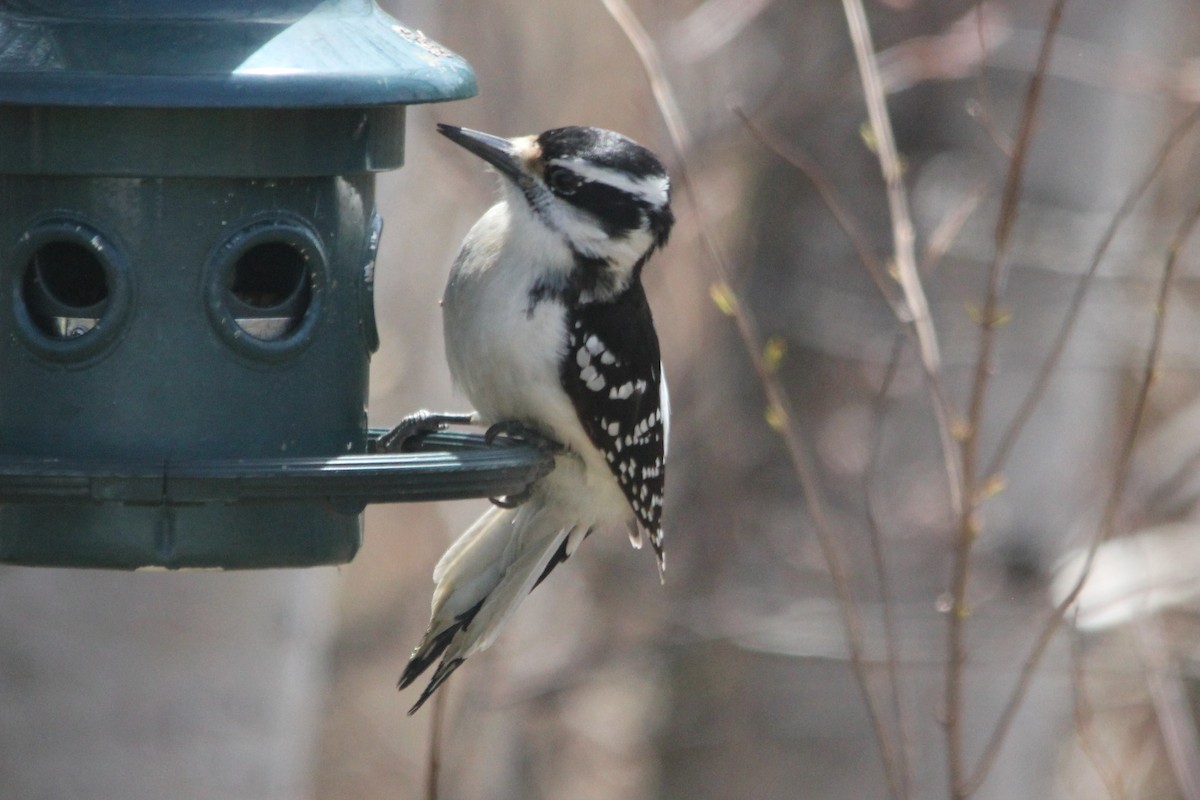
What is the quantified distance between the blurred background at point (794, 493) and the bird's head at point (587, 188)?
0.63m

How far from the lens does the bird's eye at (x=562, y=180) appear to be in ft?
15.2

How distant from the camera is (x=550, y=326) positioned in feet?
15.3

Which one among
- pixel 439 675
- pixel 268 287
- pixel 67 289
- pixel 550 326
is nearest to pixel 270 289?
pixel 268 287

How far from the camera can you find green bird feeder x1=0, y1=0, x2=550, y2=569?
341 cm

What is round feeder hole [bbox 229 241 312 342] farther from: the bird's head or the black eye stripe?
the black eye stripe

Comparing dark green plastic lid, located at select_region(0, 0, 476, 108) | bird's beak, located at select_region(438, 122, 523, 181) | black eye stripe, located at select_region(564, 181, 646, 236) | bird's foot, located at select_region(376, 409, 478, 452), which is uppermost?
dark green plastic lid, located at select_region(0, 0, 476, 108)

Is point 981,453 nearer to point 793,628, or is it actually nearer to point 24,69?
point 793,628

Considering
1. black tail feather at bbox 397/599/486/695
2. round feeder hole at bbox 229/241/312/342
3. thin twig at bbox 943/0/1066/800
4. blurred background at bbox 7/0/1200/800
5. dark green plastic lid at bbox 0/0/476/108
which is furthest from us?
blurred background at bbox 7/0/1200/800

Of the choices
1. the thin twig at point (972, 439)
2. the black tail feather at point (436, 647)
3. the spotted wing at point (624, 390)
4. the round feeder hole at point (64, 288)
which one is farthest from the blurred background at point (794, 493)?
the round feeder hole at point (64, 288)

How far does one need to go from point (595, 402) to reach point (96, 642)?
72.8 inches

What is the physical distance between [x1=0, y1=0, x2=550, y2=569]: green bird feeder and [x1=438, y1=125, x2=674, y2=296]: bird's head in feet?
2.45

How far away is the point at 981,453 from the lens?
7117 millimetres

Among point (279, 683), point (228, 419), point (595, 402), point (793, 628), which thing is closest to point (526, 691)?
point (793, 628)

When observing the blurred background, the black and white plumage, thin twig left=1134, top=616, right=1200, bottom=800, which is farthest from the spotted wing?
thin twig left=1134, top=616, right=1200, bottom=800
